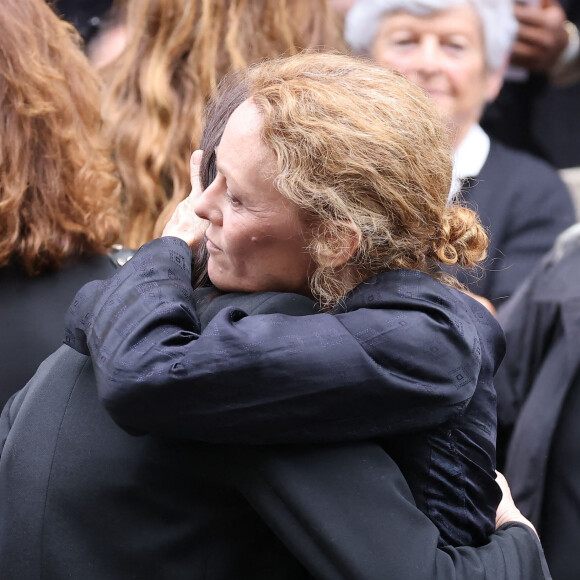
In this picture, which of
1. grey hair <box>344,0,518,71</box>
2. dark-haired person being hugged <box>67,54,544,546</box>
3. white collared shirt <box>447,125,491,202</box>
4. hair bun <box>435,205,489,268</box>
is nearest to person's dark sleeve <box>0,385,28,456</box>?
dark-haired person being hugged <box>67,54,544,546</box>

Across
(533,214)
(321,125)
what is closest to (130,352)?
(321,125)

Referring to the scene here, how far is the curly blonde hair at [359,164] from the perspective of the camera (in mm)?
1212

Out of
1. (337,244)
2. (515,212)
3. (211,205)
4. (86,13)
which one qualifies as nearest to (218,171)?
(211,205)

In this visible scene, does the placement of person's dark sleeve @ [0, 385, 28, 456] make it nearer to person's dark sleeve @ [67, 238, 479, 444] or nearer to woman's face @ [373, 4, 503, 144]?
person's dark sleeve @ [67, 238, 479, 444]

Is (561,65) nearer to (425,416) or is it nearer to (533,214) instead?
(533,214)

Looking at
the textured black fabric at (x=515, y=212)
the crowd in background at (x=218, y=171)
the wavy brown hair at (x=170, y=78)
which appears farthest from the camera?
the textured black fabric at (x=515, y=212)

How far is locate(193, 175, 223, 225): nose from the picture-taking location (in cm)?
134

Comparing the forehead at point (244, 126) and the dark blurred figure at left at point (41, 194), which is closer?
the forehead at point (244, 126)

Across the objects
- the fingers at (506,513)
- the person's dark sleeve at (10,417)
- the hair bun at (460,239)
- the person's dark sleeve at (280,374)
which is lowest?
the fingers at (506,513)

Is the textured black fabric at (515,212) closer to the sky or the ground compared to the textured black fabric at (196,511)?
closer to the ground

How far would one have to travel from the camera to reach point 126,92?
8.27ft

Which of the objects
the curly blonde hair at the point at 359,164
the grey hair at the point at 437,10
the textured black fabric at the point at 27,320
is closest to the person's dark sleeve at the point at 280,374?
the curly blonde hair at the point at 359,164

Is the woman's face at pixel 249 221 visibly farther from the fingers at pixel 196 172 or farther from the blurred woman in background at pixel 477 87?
the blurred woman in background at pixel 477 87

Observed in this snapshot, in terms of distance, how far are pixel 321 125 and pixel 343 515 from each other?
1.60 feet
